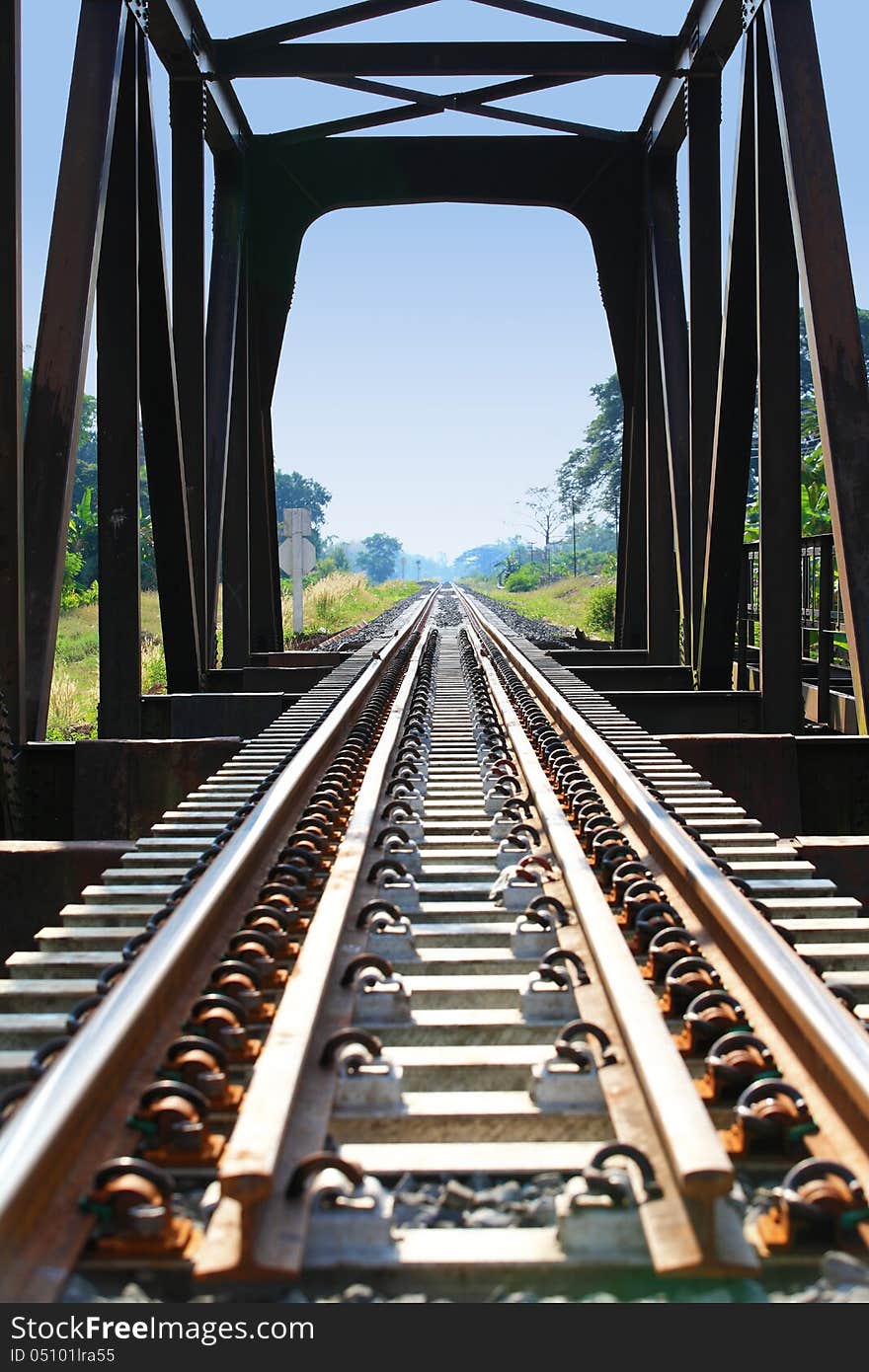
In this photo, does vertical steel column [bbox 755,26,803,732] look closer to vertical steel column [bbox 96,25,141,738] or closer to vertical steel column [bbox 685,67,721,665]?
vertical steel column [bbox 685,67,721,665]

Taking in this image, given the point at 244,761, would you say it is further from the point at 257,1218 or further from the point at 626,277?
the point at 626,277

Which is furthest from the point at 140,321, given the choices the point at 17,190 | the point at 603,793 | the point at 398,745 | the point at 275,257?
the point at 275,257

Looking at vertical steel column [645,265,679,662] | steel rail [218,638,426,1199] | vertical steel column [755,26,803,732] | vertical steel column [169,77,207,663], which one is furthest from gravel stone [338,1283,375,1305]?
vertical steel column [645,265,679,662]

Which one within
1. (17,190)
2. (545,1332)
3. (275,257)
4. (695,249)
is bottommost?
(545,1332)

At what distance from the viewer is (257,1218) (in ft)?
5.86

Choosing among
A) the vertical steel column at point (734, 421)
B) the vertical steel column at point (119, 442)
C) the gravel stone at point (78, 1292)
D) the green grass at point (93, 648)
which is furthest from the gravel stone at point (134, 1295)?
the green grass at point (93, 648)

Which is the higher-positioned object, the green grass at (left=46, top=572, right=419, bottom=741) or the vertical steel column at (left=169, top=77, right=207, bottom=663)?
the vertical steel column at (left=169, top=77, right=207, bottom=663)

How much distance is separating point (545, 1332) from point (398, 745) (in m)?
4.35

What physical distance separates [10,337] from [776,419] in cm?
429

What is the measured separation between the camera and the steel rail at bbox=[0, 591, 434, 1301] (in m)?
1.71

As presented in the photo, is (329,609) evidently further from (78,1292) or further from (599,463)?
(599,463)

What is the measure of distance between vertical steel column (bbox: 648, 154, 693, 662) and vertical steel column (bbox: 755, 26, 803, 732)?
2.28 meters

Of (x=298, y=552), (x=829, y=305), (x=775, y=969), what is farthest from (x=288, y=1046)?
(x=298, y=552)

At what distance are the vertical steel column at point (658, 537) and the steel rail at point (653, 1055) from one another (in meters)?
9.12
